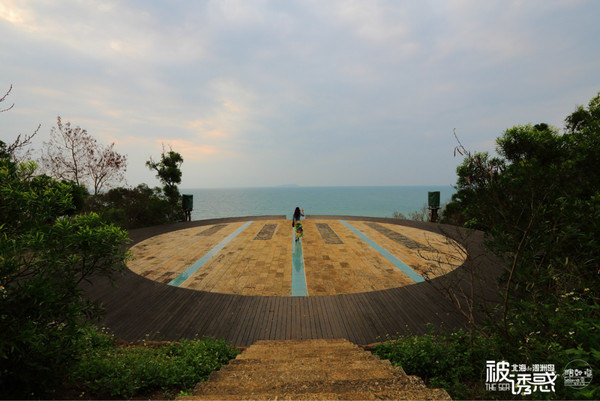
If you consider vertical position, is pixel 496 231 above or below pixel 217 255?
above

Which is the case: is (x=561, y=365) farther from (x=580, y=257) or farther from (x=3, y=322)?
(x=3, y=322)

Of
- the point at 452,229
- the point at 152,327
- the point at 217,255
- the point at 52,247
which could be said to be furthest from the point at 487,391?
the point at 452,229

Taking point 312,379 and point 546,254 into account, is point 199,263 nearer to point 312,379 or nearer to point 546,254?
point 312,379

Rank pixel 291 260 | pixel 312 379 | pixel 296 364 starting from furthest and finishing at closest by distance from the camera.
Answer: pixel 291 260, pixel 296 364, pixel 312 379

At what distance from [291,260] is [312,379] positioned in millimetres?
6027

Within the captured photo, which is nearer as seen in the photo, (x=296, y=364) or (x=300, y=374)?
(x=300, y=374)

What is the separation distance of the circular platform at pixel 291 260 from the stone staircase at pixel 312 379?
233cm

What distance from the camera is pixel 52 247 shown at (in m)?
2.43

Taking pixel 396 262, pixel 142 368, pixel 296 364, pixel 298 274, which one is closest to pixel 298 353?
pixel 296 364

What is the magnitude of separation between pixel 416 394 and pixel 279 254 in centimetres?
746

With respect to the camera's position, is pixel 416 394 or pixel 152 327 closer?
pixel 416 394

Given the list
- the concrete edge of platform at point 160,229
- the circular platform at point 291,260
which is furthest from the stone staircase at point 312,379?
the concrete edge of platform at point 160,229

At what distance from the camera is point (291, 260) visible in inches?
333

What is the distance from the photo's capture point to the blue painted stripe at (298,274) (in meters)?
5.98
